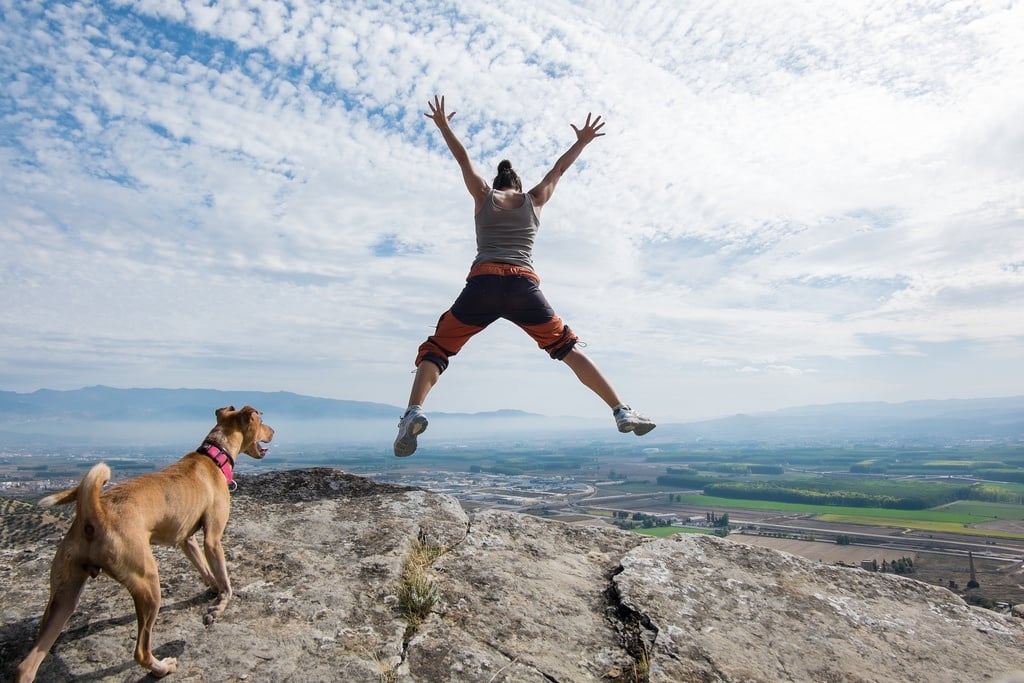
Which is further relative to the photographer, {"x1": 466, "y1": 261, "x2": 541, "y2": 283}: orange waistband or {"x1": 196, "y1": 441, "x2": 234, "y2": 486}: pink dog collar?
{"x1": 466, "y1": 261, "x2": 541, "y2": 283}: orange waistband

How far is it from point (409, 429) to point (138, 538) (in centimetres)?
275

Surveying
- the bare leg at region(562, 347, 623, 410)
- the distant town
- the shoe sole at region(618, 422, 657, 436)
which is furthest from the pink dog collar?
the shoe sole at region(618, 422, 657, 436)

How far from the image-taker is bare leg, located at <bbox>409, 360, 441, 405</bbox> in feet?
19.2

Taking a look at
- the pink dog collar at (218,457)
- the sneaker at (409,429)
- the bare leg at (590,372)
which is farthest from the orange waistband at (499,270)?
the pink dog collar at (218,457)

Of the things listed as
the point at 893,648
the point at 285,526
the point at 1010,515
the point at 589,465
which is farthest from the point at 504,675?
the point at 589,465

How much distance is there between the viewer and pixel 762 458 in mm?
125938

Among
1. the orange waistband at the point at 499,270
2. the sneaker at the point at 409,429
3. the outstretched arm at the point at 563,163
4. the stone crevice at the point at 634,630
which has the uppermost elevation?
the outstretched arm at the point at 563,163

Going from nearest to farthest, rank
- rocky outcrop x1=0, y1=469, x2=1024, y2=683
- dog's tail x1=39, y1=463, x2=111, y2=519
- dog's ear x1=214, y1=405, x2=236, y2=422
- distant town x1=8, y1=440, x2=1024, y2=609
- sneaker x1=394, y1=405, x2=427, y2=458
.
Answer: dog's tail x1=39, y1=463, x2=111, y2=519 → rocky outcrop x1=0, y1=469, x2=1024, y2=683 → dog's ear x1=214, y1=405, x2=236, y2=422 → sneaker x1=394, y1=405, x2=427, y2=458 → distant town x1=8, y1=440, x2=1024, y2=609

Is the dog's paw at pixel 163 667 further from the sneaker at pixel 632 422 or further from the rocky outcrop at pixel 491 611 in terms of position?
the sneaker at pixel 632 422

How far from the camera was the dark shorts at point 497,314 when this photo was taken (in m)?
5.86

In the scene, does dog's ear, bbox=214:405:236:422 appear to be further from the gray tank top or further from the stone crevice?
the stone crevice

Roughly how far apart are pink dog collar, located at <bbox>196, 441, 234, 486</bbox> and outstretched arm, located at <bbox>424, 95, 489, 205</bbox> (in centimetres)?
364

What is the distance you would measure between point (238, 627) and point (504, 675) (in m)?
1.71

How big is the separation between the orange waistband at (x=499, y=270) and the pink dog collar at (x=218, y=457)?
2889 millimetres
